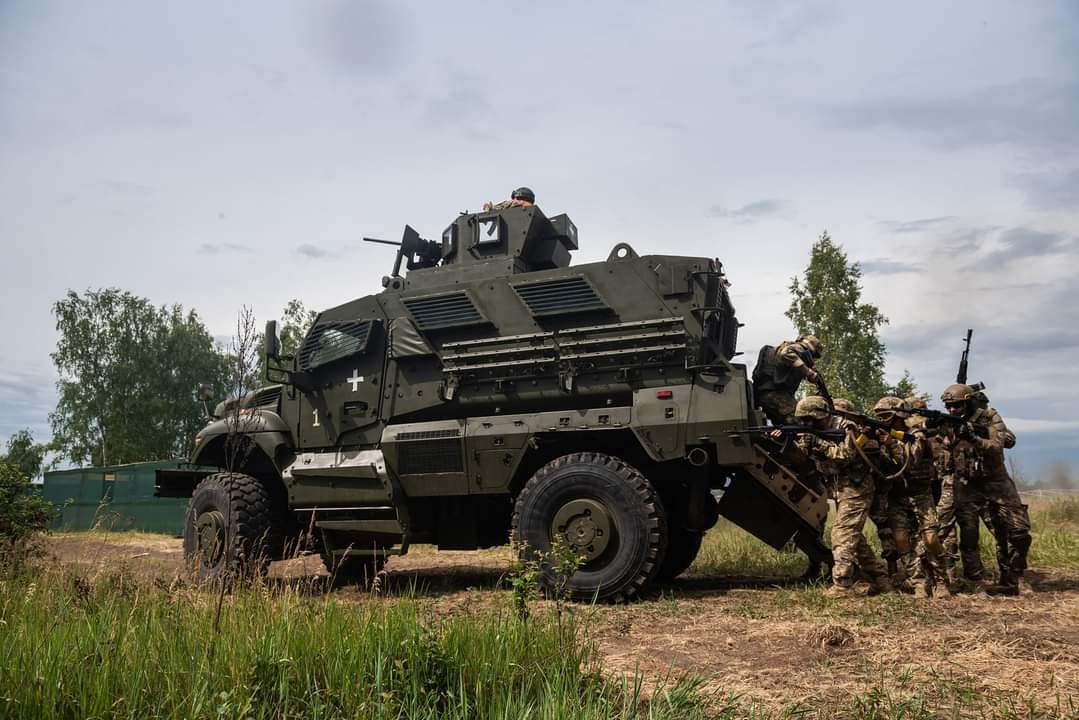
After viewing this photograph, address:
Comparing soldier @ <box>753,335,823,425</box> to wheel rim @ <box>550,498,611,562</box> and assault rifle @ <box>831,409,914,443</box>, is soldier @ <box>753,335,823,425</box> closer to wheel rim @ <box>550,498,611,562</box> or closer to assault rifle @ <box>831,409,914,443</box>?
assault rifle @ <box>831,409,914,443</box>

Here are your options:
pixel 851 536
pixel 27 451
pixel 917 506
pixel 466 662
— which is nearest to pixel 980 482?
pixel 917 506

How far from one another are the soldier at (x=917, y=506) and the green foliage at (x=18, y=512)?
25.3ft

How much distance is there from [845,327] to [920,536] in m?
18.4

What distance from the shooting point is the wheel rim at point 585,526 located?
7277 millimetres

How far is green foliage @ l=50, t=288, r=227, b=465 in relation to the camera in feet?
129

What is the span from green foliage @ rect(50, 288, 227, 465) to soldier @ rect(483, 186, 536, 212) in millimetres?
32101

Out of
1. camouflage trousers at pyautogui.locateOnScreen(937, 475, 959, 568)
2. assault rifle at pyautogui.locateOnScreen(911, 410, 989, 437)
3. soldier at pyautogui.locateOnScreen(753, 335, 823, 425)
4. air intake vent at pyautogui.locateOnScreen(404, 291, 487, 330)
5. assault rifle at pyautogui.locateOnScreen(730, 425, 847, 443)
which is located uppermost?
air intake vent at pyautogui.locateOnScreen(404, 291, 487, 330)

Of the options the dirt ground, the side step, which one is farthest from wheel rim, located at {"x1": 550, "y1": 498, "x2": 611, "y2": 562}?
the side step

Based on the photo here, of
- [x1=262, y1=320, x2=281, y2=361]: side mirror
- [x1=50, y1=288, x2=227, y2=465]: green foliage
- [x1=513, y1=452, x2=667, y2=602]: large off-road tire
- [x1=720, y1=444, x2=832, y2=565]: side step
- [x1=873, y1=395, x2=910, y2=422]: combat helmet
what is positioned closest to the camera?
[x1=513, y1=452, x2=667, y2=602]: large off-road tire

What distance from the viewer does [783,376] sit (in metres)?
8.59

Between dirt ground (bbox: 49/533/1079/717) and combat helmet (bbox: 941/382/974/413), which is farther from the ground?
Answer: combat helmet (bbox: 941/382/974/413)

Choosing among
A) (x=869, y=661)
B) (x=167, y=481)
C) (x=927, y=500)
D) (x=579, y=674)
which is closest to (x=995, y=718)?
(x=869, y=661)

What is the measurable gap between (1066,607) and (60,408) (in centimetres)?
4203

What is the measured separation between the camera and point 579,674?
4.01 m
